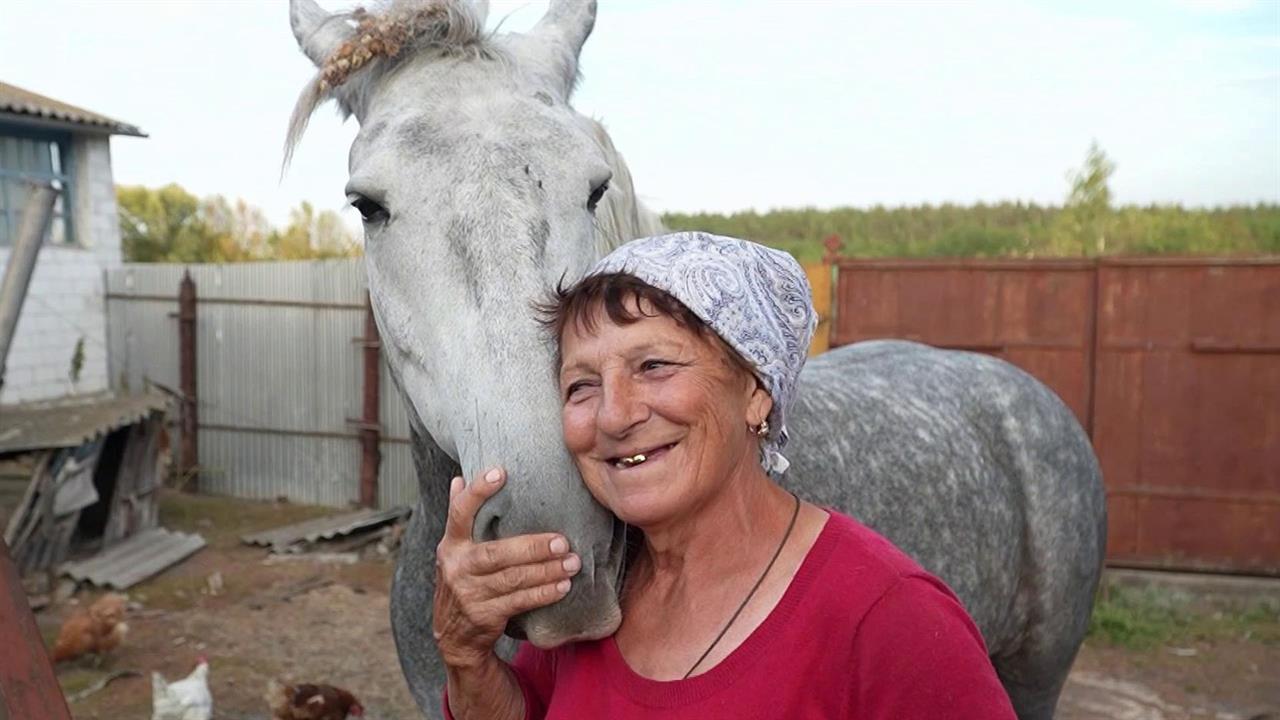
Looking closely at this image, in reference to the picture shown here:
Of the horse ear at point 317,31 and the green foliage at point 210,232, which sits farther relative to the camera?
the green foliage at point 210,232

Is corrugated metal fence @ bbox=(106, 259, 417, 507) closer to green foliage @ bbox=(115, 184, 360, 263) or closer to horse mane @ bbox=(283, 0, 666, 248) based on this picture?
green foliage @ bbox=(115, 184, 360, 263)

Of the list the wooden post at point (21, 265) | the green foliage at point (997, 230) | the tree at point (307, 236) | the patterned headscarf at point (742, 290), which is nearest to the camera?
the patterned headscarf at point (742, 290)

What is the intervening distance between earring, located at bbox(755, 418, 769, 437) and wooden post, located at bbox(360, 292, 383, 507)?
10.2 meters

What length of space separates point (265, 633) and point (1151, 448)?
720 centimetres

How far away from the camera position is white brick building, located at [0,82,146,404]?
1192 centimetres

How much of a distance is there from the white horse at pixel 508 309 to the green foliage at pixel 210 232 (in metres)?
15.6

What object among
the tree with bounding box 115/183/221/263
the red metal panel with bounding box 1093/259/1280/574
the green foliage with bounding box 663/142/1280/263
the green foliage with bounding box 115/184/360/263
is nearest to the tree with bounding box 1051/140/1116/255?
the green foliage with bounding box 663/142/1280/263

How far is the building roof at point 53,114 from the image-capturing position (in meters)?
11.4

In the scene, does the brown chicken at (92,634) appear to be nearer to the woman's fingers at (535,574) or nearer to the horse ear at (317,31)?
the horse ear at (317,31)

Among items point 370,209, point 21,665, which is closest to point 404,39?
point 370,209

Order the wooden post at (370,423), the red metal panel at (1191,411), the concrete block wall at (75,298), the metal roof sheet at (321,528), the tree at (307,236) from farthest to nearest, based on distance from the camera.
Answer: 1. the tree at (307,236)
2. the concrete block wall at (75,298)
3. the wooden post at (370,423)
4. the metal roof sheet at (321,528)
5. the red metal panel at (1191,411)

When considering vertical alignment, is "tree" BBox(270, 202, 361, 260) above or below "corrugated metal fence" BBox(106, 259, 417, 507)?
above

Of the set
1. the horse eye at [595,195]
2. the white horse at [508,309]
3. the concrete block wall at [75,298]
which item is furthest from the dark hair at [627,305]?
the concrete block wall at [75,298]

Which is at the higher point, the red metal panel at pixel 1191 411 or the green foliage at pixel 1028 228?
the green foliage at pixel 1028 228
